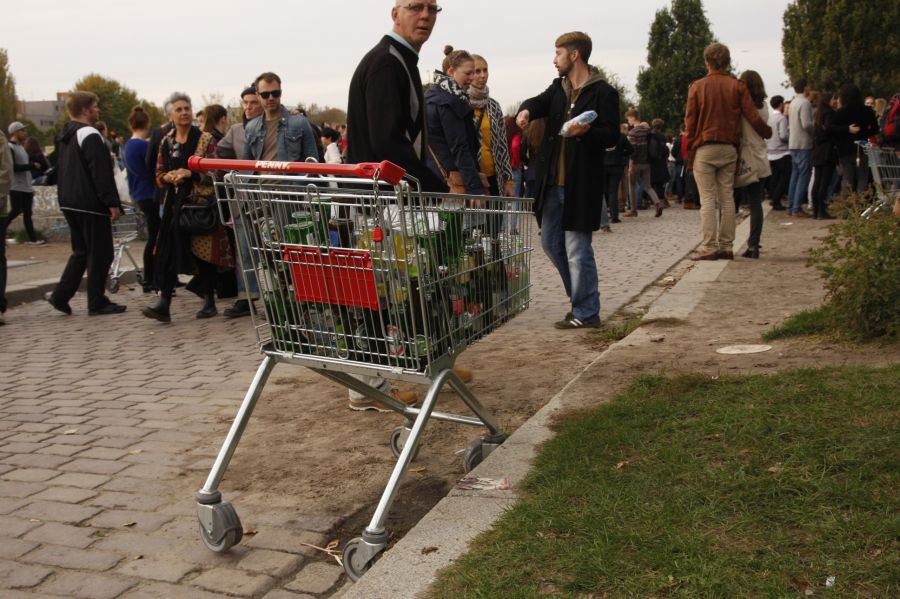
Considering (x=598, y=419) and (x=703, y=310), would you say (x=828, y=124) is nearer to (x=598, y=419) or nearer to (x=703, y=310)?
(x=703, y=310)

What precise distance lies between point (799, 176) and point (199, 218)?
35.8 feet

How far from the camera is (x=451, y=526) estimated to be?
10.9 feet

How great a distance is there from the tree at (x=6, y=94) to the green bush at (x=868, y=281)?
9931cm

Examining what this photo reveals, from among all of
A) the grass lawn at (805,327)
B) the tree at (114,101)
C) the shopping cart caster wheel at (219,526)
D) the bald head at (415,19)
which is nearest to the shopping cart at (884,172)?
the grass lawn at (805,327)

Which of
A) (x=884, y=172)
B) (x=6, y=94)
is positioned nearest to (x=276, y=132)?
(x=884, y=172)

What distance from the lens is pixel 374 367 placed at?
142 inches

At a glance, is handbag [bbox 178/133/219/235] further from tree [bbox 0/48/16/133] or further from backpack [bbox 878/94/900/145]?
tree [bbox 0/48/16/133]

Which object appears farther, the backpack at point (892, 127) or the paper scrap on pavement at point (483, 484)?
the backpack at point (892, 127)

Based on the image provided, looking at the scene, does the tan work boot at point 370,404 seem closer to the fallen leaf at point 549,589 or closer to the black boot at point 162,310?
the fallen leaf at point 549,589

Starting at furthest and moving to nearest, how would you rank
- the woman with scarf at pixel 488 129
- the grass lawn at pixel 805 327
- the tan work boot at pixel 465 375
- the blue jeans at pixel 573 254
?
the woman with scarf at pixel 488 129 < the blue jeans at pixel 573 254 < the tan work boot at pixel 465 375 < the grass lawn at pixel 805 327

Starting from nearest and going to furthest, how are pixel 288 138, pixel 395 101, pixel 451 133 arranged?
pixel 395 101, pixel 451 133, pixel 288 138

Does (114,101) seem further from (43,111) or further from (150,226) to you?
(150,226)

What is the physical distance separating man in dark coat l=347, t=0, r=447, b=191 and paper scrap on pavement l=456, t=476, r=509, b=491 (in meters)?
1.56

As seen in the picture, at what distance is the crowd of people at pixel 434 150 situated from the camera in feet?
15.9
